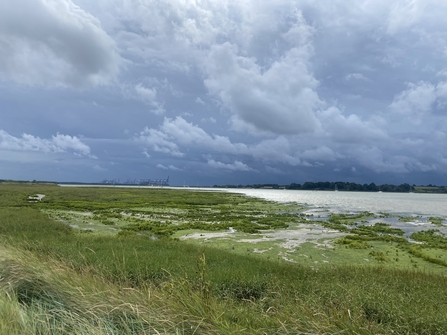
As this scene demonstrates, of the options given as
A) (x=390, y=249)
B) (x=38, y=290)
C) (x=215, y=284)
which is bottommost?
(x=390, y=249)

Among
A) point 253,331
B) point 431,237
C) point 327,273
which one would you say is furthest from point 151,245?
point 431,237

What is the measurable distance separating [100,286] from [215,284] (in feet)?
13.2

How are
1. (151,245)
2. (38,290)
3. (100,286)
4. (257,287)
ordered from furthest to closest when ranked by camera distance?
1. (151,245)
2. (257,287)
3. (38,290)
4. (100,286)

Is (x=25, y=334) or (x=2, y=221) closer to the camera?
(x=25, y=334)

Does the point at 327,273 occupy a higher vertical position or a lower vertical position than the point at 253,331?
lower

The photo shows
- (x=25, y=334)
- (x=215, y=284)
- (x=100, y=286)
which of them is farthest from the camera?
(x=215, y=284)

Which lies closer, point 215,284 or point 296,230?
point 215,284

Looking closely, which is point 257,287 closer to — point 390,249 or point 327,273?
point 327,273

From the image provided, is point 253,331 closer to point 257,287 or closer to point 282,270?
point 257,287

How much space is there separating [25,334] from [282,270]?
30.8 ft

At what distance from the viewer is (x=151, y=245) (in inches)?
630

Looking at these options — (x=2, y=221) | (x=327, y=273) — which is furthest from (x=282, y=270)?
(x=2, y=221)

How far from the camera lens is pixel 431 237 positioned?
2581 centimetres

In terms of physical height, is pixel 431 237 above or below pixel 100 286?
below
